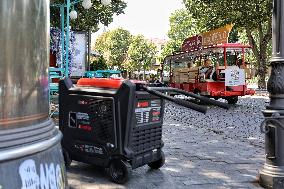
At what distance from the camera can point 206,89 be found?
17375mm

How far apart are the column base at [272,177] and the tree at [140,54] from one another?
65.4 metres

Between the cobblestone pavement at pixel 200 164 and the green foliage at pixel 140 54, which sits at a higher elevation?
the green foliage at pixel 140 54

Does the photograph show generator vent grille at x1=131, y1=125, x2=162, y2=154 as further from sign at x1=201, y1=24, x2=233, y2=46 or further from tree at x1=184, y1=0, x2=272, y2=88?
tree at x1=184, y1=0, x2=272, y2=88

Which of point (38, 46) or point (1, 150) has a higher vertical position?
point (38, 46)

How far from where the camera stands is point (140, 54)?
7231 centimetres

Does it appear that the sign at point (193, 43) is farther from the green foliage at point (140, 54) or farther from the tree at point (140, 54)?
the green foliage at point (140, 54)

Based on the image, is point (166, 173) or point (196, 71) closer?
point (166, 173)

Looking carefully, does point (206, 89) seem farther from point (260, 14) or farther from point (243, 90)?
point (260, 14)

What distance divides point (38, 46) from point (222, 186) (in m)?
3.63

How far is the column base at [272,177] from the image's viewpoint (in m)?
4.80

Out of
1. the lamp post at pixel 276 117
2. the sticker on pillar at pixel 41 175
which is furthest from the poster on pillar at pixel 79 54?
the sticker on pillar at pixel 41 175

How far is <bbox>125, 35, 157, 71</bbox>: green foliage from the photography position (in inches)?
2825

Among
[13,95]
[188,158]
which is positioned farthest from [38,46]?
[188,158]

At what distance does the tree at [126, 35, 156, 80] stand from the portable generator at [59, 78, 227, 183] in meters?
65.0
